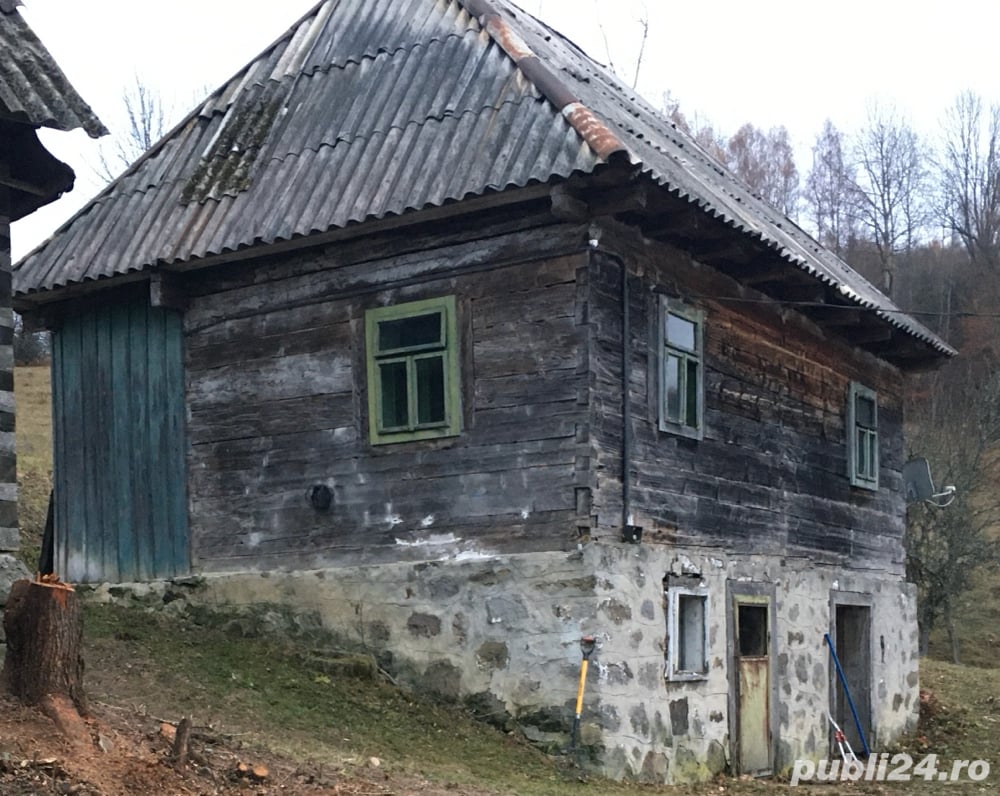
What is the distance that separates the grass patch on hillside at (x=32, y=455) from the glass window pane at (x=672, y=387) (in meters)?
11.2

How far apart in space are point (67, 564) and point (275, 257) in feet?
13.4

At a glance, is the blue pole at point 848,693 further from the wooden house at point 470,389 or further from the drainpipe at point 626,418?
the drainpipe at point 626,418

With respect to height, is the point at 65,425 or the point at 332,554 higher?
the point at 65,425

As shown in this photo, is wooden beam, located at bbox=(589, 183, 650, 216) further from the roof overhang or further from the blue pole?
the blue pole

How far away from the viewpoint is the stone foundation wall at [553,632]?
10.7 meters

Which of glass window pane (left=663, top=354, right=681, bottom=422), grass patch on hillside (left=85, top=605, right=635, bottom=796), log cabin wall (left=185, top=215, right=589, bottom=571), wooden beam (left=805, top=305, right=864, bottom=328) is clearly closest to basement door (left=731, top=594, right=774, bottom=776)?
glass window pane (left=663, top=354, right=681, bottom=422)

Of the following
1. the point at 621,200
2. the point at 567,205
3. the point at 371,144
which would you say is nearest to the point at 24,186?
the point at 371,144

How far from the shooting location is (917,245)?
48281mm

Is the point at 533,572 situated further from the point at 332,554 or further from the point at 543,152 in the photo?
the point at 543,152

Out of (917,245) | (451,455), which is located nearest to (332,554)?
(451,455)

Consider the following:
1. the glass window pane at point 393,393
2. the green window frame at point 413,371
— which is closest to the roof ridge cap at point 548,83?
the green window frame at point 413,371

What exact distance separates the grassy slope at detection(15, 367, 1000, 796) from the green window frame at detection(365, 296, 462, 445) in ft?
7.35

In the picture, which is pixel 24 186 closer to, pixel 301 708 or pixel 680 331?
pixel 301 708

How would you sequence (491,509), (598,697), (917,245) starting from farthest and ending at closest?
(917,245) < (491,509) < (598,697)
